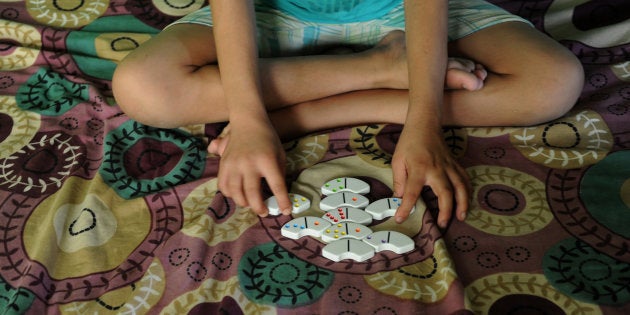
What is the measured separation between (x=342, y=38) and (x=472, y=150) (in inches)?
12.1

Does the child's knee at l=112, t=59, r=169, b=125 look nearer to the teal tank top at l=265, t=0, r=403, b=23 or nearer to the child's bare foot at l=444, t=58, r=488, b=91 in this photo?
the teal tank top at l=265, t=0, r=403, b=23

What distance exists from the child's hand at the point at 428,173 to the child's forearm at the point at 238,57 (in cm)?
20

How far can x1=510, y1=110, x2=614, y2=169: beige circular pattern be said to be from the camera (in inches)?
37.8

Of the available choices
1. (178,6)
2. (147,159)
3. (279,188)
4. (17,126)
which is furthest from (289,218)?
(178,6)

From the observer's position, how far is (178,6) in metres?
1.34

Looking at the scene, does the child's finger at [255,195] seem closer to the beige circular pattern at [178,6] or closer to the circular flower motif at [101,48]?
the circular flower motif at [101,48]

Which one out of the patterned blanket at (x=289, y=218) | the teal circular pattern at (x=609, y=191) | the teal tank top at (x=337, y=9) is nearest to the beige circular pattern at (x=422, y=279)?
the patterned blanket at (x=289, y=218)

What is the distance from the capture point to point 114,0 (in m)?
1.35

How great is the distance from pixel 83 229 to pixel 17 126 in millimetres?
303

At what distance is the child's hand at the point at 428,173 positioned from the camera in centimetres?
86

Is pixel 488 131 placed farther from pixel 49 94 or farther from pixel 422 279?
pixel 49 94

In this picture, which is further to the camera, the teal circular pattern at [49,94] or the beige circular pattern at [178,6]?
the beige circular pattern at [178,6]

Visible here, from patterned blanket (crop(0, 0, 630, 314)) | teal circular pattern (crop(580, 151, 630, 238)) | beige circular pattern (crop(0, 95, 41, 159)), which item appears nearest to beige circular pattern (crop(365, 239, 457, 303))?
patterned blanket (crop(0, 0, 630, 314))

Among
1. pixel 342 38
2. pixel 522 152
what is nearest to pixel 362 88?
pixel 342 38
